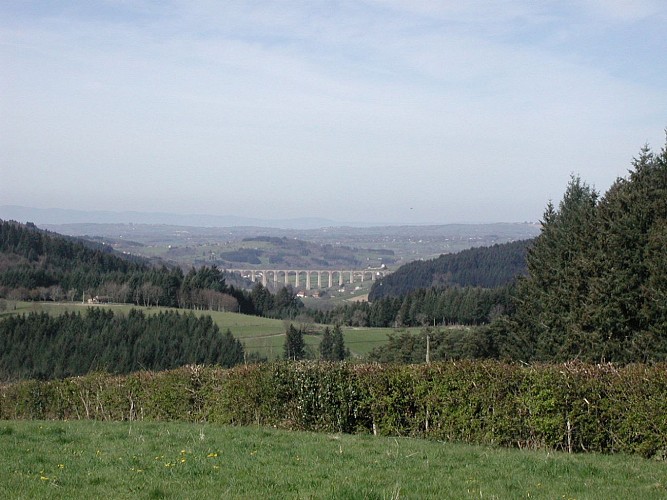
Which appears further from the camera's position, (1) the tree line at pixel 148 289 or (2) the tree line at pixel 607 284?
(1) the tree line at pixel 148 289

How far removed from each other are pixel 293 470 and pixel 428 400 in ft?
16.1

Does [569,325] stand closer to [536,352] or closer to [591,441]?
[536,352]

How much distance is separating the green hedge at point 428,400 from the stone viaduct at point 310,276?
149369mm

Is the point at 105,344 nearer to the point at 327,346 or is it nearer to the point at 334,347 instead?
the point at 327,346

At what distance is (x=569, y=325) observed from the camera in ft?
87.8

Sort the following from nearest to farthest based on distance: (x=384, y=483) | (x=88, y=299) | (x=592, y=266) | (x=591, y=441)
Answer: (x=384, y=483) → (x=591, y=441) → (x=592, y=266) → (x=88, y=299)

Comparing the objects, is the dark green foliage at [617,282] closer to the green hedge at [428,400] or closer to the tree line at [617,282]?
the tree line at [617,282]

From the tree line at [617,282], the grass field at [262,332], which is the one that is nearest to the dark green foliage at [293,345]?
the grass field at [262,332]

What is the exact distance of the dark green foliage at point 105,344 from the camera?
5822cm

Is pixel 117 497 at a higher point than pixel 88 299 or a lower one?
higher

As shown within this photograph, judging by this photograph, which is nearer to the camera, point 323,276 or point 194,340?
point 194,340

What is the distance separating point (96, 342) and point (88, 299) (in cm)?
3408

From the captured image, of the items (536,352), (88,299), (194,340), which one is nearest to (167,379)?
(536,352)

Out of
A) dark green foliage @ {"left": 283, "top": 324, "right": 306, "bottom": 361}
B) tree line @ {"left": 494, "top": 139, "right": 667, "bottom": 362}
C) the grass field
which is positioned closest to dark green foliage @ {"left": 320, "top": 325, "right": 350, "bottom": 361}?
the grass field
